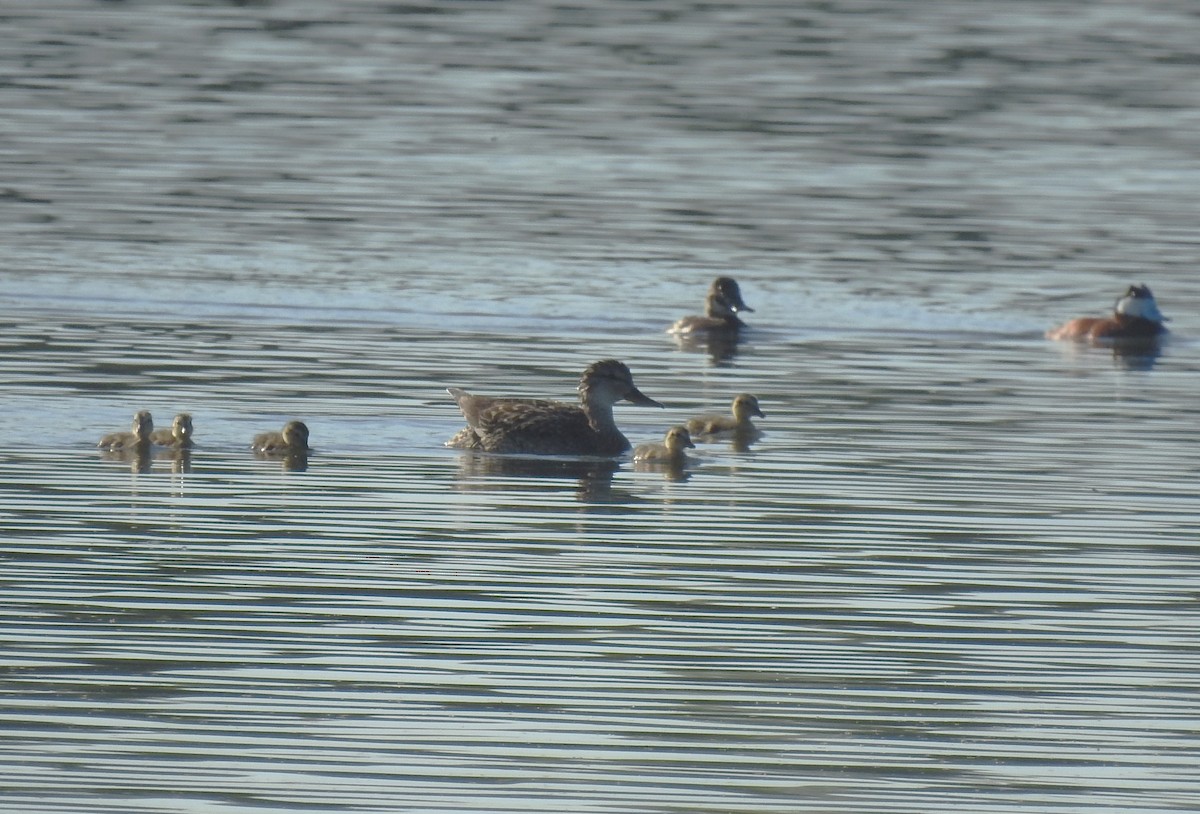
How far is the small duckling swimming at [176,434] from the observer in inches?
621

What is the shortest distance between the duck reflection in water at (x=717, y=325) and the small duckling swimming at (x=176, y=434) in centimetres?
629

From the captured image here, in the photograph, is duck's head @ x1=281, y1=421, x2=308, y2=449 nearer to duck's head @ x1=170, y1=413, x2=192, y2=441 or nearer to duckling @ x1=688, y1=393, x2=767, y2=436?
duck's head @ x1=170, y1=413, x2=192, y2=441

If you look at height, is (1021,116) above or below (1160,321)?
above

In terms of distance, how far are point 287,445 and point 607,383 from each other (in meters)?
2.54

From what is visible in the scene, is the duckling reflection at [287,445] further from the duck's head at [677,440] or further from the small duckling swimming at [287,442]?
the duck's head at [677,440]

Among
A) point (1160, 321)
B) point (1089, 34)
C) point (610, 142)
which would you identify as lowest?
point (1160, 321)

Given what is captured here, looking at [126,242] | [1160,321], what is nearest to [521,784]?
[1160,321]

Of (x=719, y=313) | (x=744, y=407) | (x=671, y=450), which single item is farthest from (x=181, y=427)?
(x=719, y=313)

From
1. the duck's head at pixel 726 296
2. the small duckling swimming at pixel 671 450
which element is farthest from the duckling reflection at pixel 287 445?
the duck's head at pixel 726 296

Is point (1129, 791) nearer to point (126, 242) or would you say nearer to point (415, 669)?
point (415, 669)

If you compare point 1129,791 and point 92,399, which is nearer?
point 1129,791

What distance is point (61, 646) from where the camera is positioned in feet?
34.3

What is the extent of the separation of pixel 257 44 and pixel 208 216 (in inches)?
727

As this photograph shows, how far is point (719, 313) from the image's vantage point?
22.3 metres
